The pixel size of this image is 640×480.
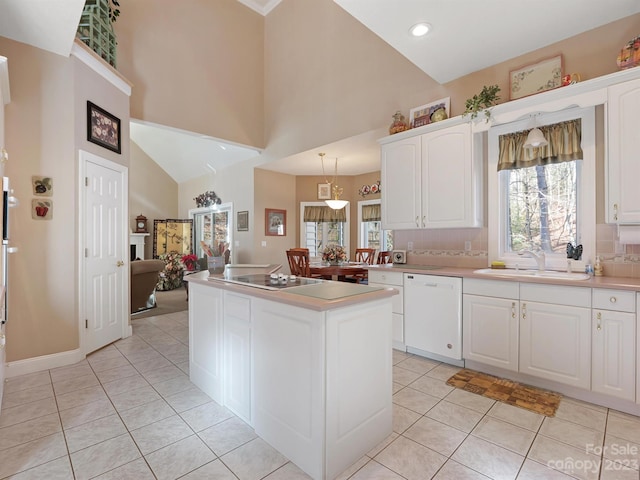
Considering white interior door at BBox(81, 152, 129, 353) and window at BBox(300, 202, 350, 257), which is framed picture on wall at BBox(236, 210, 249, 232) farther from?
white interior door at BBox(81, 152, 129, 353)

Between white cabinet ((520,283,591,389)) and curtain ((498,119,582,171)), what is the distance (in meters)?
1.14

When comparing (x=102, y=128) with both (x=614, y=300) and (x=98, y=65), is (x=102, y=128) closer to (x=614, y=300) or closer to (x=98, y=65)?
(x=98, y=65)

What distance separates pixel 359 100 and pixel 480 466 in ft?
13.2

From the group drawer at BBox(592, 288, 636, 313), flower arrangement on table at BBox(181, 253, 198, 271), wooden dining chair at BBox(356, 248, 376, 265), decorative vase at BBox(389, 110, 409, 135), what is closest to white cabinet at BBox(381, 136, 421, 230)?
decorative vase at BBox(389, 110, 409, 135)

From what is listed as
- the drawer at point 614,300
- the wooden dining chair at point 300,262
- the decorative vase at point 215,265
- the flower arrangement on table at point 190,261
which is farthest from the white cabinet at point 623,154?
the flower arrangement on table at point 190,261

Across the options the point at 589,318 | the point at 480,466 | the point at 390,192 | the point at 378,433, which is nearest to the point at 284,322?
the point at 378,433

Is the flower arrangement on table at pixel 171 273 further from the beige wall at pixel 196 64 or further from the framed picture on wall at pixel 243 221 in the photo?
the beige wall at pixel 196 64

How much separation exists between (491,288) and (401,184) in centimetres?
145

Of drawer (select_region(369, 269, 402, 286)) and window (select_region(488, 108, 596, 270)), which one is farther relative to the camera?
drawer (select_region(369, 269, 402, 286))

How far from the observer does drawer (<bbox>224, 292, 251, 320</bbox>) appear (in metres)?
1.95

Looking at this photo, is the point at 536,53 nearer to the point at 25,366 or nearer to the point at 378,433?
the point at 378,433

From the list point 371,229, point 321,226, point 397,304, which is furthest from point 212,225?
point 397,304

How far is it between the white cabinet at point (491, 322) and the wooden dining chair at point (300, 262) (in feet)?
7.59

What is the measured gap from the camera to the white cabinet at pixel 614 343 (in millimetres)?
2033
